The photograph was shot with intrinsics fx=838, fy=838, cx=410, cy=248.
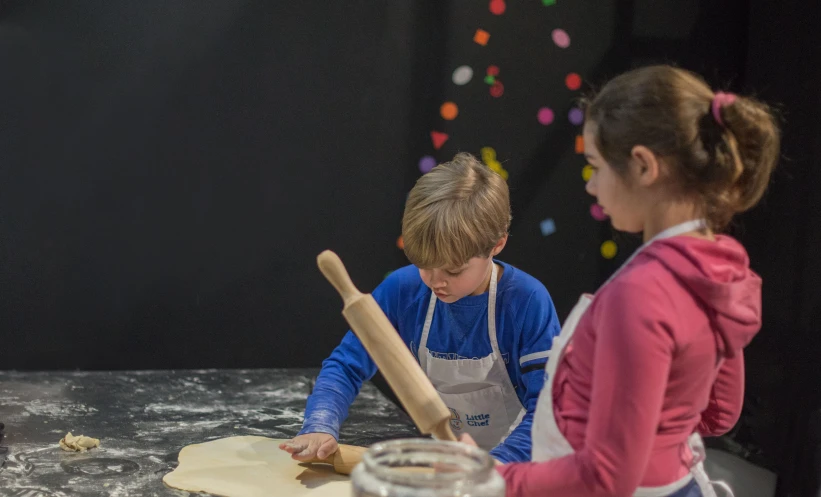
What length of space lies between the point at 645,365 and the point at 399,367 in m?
0.26

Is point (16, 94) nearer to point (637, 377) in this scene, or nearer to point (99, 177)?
point (99, 177)

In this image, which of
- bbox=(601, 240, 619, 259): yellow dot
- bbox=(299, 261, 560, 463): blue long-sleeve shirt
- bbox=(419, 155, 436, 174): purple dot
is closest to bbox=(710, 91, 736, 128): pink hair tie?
bbox=(299, 261, 560, 463): blue long-sleeve shirt

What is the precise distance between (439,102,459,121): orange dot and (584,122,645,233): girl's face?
1845 mm

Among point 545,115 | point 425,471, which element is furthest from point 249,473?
point 545,115

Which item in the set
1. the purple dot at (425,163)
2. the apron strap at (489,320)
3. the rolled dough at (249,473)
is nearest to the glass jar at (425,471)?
the rolled dough at (249,473)

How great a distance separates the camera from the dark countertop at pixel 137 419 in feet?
4.39

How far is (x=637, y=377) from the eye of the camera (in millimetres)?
821

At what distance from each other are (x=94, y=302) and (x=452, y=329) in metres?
1.34

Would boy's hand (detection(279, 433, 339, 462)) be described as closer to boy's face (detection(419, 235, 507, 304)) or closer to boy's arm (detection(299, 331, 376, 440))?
boy's arm (detection(299, 331, 376, 440))

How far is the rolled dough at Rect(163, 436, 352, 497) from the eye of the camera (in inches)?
53.0

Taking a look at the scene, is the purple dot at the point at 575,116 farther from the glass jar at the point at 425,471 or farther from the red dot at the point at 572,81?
the glass jar at the point at 425,471

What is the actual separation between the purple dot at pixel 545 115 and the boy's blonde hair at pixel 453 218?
4.53ft

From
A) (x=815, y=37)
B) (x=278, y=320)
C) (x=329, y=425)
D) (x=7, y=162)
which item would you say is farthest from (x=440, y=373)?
(x=815, y=37)

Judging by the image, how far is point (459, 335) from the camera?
167 cm
